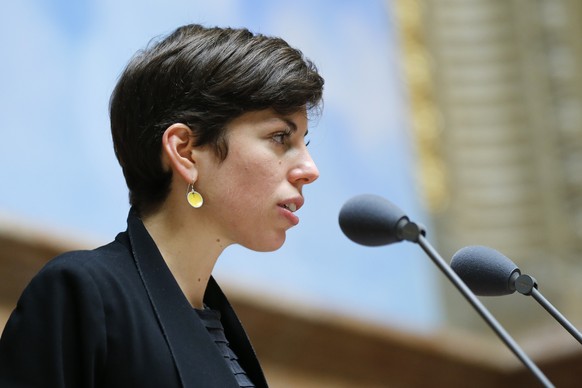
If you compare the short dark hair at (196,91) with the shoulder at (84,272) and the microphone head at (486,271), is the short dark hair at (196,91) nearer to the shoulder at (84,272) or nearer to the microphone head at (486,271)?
the shoulder at (84,272)

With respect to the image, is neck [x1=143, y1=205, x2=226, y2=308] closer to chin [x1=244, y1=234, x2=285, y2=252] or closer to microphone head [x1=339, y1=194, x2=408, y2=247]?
chin [x1=244, y1=234, x2=285, y2=252]

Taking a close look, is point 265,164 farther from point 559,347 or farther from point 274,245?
point 559,347

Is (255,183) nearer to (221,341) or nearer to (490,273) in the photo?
(221,341)

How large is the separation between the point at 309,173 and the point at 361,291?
3.82m

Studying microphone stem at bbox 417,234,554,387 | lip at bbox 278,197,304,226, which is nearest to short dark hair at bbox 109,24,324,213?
lip at bbox 278,197,304,226

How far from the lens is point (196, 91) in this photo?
175 centimetres

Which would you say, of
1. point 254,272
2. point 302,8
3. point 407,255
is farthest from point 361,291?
point 302,8

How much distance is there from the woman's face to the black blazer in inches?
4.9

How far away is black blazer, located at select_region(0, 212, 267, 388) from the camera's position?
155cm

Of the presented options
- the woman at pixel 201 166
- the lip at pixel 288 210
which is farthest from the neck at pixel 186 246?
the lip at pixel 288 210

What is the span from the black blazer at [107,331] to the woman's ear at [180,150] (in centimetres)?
14

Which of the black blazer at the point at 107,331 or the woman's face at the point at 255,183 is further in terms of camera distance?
the woman's face at the point at 255,183

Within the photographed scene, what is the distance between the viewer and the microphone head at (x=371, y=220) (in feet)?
5.54

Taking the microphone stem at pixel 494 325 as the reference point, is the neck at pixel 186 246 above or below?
above
